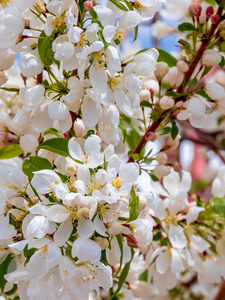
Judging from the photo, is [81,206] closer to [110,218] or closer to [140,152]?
[110,218]

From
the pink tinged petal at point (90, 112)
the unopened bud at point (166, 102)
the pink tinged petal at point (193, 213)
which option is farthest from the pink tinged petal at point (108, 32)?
the pink tinged petal at point (193, 213)

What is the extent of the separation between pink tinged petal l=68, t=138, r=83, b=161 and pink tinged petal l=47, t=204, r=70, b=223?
99mm

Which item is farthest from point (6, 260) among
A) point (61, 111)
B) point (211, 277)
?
point (211, 277)

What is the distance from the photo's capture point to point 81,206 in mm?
781

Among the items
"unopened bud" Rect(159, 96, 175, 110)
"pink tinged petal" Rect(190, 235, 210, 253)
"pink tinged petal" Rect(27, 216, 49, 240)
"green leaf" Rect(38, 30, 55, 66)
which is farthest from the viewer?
"pink tinged petal" Rect(190, 235, 210, 253)

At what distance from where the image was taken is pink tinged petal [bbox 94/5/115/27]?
0.82 metres

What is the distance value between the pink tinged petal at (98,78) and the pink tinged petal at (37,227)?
0.26m

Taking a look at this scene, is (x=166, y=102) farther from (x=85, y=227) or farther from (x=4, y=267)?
(x=4, y=267)

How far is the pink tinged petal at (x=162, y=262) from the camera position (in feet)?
3.69

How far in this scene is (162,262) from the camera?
1.12 meters

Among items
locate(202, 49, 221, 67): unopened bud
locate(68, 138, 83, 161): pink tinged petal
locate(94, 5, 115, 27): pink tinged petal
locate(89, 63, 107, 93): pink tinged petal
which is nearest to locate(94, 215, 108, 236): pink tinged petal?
locate(68, 138, 83, 161): pink tinged petal

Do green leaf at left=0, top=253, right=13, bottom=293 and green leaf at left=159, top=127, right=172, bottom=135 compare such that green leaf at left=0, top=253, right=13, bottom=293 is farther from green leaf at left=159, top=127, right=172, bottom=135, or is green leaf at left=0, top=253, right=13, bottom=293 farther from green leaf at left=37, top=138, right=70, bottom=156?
green leaf at left=159, top=127, right=172, bottom=135

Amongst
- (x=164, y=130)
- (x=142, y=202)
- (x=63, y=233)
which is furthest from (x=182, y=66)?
(x=63, y=233)

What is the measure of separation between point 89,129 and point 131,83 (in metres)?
0.15
